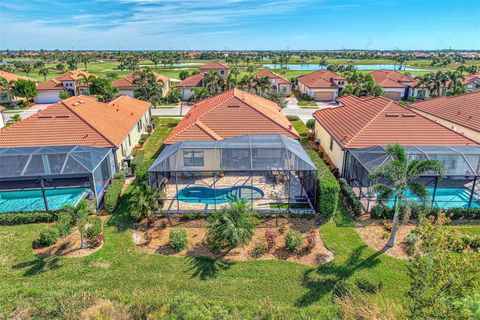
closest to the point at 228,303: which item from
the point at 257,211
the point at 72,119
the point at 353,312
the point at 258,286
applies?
the point at 258,286

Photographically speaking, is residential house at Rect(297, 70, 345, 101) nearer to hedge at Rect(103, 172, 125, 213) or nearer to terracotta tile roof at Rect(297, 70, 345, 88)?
terracotta tile roof at Rect(297, 70, 345, 88)

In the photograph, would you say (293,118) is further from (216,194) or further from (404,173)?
(404,173)

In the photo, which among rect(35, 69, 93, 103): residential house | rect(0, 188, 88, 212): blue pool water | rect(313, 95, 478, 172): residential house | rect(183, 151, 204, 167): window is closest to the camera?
rect(0, 188, 88, 212): blue pool water

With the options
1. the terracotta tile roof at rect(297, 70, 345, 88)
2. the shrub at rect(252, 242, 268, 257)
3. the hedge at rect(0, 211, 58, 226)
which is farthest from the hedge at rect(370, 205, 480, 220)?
the terracotta tile roof at rect(297, 70, 345, 88)

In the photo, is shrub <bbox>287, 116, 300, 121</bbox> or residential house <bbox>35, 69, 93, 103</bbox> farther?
residential house <bbox>35, 69, 93, 103</bbox>

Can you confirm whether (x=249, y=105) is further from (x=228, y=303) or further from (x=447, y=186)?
(x=228, y=303)

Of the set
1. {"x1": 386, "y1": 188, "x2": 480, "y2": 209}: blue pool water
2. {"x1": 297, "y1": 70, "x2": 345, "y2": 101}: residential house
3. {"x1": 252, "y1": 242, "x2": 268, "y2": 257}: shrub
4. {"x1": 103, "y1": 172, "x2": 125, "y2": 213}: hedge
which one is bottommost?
{"x1": 252, "y1": 242, "x2": 268, "y2": 257}: shrub

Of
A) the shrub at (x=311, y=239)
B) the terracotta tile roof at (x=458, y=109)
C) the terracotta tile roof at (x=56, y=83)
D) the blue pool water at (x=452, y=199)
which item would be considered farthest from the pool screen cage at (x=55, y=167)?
the terracotta tile roof at (x=56, y=83)
